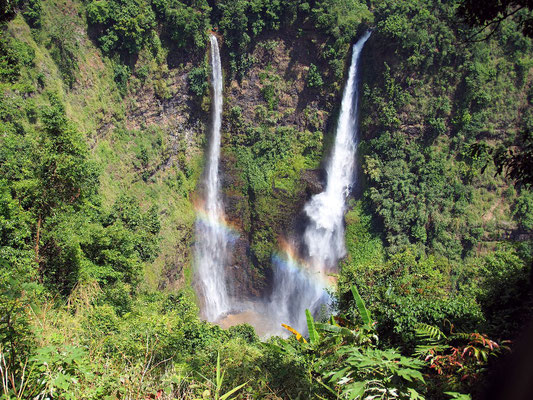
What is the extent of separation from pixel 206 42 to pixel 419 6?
13577mm

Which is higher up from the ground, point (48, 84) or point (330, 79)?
point (330, 79)

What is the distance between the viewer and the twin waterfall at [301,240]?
27.4 meters

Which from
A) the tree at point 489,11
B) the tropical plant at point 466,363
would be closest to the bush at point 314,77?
the tree at point 489,11

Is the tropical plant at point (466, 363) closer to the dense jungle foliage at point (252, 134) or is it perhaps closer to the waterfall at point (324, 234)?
the dense jungle foliage at point (252, 134)

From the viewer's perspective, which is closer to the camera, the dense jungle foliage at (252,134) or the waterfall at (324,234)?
the dense jungle foliage at (252,134)

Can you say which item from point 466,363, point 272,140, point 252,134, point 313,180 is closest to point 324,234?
point 313,180

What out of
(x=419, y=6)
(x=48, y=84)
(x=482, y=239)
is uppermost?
(x=419, y=6)

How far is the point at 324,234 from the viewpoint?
2809 cm

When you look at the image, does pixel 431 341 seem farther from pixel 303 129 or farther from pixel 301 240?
pixel 303 129

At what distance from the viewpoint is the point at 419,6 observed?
25141 millimetres

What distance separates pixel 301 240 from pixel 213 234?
6.17 m

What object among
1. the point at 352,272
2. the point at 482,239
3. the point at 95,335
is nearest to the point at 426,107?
the point at 482,239

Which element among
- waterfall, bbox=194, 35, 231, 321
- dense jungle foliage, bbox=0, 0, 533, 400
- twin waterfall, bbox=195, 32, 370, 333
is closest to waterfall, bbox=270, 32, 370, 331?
twin waterfall, bbox=195, 32, 370, 333

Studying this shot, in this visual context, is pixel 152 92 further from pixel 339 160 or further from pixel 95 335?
pixel 95 335
